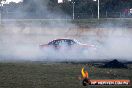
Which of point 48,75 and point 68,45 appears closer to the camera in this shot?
point 48,75

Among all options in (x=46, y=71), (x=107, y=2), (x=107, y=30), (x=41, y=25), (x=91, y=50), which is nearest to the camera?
(x=46, y=71)

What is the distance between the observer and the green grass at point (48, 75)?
35.8 feet

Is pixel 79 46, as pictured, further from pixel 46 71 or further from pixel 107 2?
pixel 107 2

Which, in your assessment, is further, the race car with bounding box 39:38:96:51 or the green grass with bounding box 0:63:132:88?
the race car with bounding box 39:38:96:51

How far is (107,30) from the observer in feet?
99.9

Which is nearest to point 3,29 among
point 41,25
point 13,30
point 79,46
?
point 13,30

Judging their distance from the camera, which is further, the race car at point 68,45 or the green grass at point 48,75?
the race car at point 68,45

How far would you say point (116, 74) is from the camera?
505 inches

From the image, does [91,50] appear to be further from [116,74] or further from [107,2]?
[107,2]

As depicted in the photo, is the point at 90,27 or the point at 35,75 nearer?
the point at 35,75

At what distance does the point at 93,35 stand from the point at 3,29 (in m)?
8.51

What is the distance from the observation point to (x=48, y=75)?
12.7 m

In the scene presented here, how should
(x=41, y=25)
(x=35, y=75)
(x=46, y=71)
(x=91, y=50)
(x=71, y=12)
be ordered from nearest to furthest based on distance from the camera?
(x=35, y=75)
(x=46, y=71)
(x=91, y=50)
(x=41, y=25)
(x=71, y=12)

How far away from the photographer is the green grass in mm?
10898
